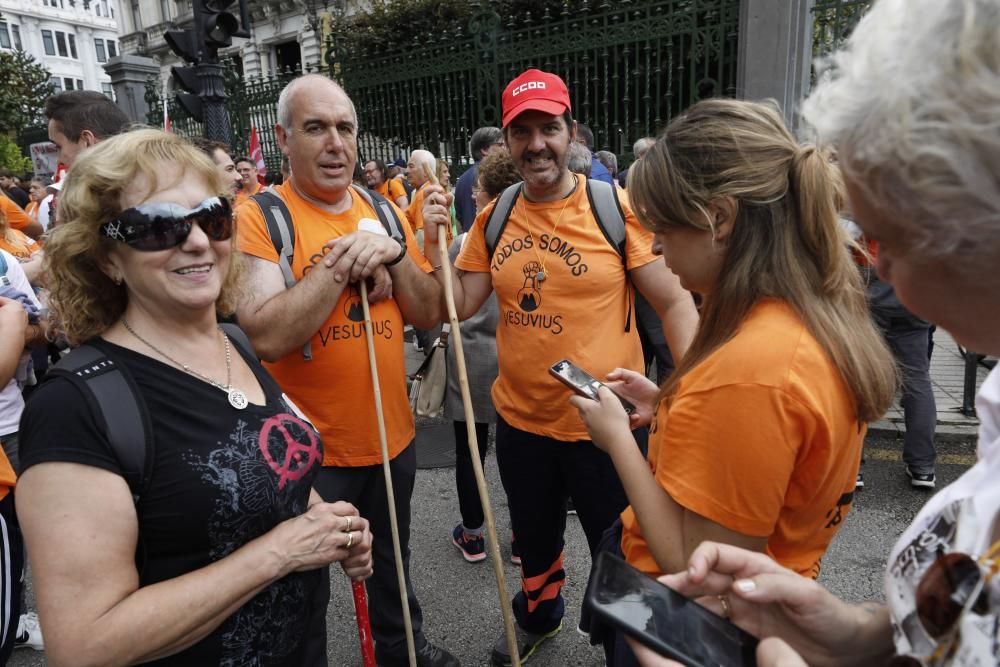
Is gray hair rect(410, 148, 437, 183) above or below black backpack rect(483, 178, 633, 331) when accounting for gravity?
above

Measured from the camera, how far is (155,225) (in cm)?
156

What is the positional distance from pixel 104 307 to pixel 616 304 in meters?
1.77

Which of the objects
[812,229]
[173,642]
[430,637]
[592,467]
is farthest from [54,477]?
[430,637]

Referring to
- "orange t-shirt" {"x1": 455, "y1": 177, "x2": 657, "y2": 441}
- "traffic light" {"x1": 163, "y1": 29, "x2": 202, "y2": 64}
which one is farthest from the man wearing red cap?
"traffic light" {"x1": 163, "y1": 29, "x2": 202, "y2": 64}

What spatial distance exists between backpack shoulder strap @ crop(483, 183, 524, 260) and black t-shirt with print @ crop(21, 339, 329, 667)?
1369 millimetres

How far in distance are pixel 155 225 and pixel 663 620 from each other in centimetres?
144

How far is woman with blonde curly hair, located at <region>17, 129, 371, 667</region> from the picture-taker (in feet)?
4.13

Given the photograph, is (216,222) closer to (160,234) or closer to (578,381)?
(160,234)

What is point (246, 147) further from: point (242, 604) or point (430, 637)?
point (242, 604)

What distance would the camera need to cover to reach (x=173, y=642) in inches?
53.6

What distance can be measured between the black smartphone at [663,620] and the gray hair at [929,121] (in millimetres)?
678

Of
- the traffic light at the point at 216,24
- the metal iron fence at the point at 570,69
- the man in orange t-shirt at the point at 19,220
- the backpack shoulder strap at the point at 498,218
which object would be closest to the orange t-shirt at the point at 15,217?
the man in orange t-shirt at the point at 19,220

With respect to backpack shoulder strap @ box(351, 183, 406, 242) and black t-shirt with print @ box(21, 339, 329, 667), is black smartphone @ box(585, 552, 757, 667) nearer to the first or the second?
black t-shirt with print @ box(21, 339, 329, 667)

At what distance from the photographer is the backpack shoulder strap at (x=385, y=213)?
2701 mm
